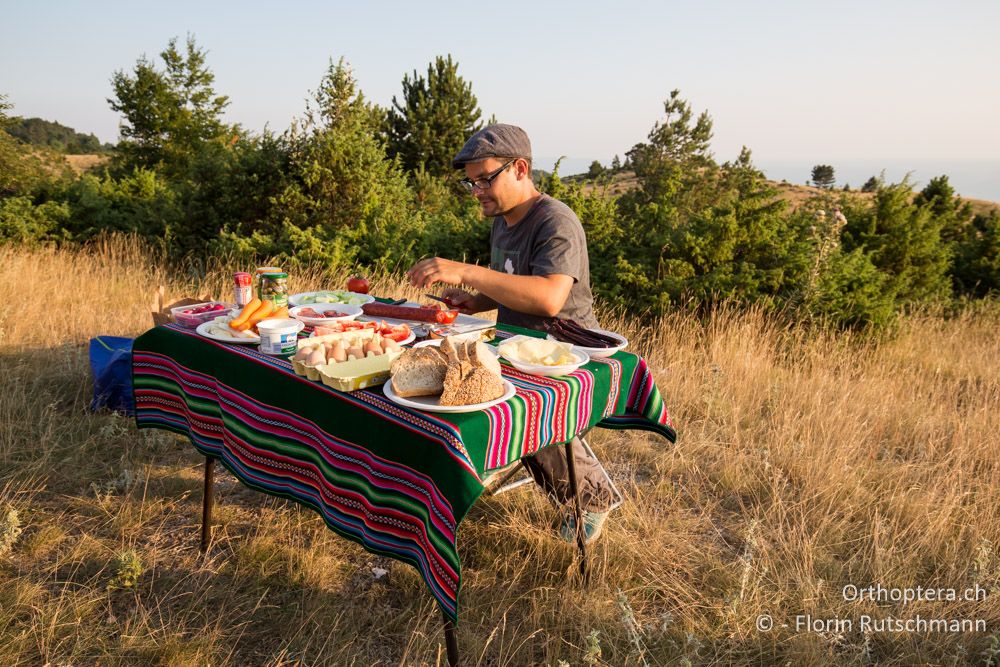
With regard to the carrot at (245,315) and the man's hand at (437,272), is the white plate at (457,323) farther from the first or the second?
the carrot at (245,315)

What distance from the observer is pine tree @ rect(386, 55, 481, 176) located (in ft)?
82.5

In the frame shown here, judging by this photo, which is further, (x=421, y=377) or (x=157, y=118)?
(x=157, y=118)

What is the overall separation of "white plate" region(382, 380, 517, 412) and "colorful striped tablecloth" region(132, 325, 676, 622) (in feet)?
0.07

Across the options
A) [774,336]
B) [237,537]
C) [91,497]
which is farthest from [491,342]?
[774,336]

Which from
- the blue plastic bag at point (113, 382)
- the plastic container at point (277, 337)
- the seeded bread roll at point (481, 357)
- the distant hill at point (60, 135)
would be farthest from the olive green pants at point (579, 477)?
the distant hill at point (60, 135)

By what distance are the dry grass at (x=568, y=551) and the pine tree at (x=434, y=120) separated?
22.0m

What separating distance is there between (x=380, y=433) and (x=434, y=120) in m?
25.5

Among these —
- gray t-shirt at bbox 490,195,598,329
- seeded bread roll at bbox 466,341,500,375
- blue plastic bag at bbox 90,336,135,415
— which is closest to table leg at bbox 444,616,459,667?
seeded bread roll at bbox 466,341,500,375

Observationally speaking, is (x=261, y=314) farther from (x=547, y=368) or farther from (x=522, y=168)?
(x=522, y=168)

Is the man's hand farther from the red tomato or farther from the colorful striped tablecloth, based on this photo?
the red tomato

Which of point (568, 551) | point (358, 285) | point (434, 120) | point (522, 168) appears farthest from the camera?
point (434, 120)

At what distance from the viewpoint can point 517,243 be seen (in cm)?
286

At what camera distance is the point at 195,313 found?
256cm

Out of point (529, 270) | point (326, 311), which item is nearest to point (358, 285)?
point (326, 311)
